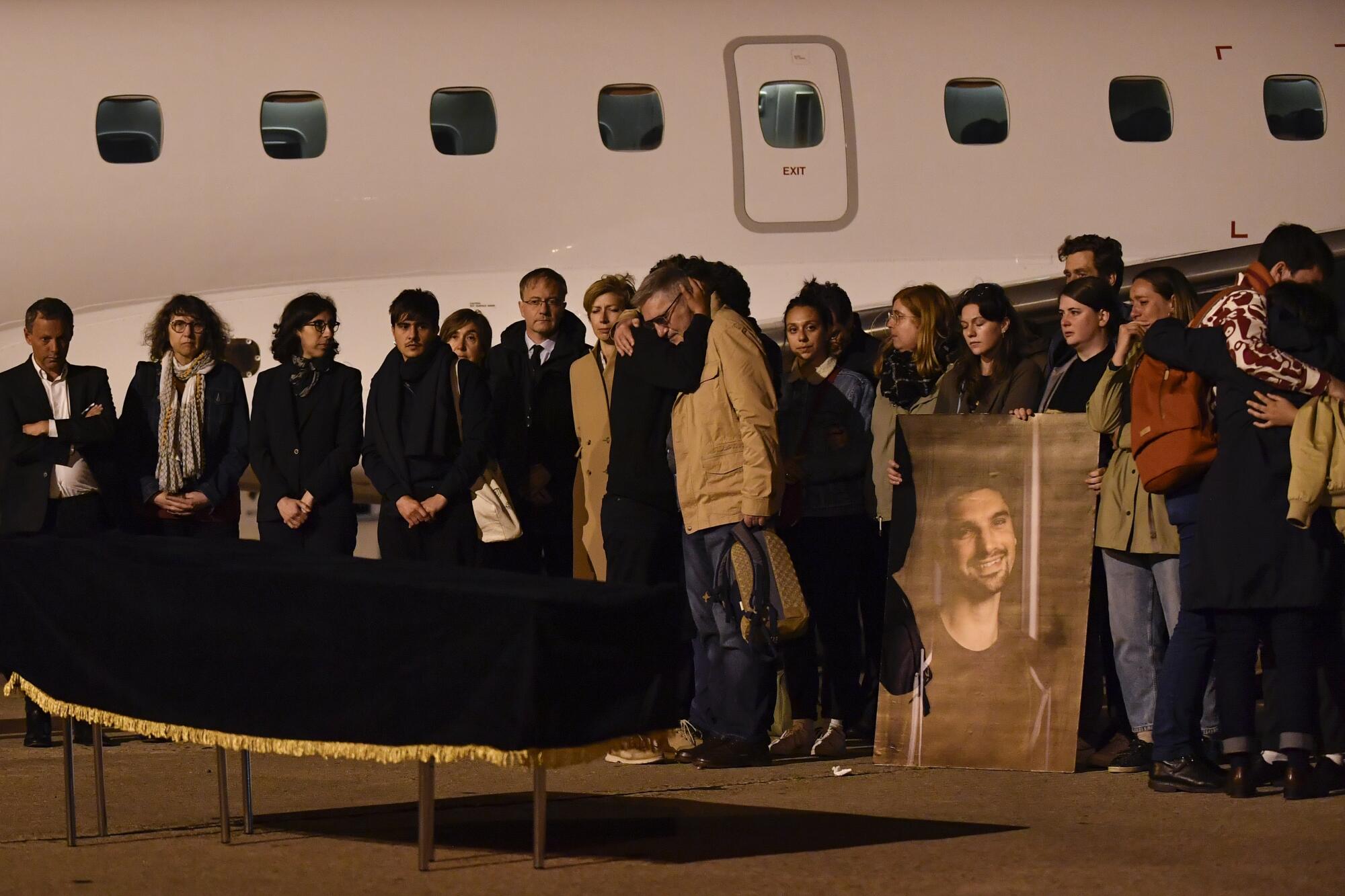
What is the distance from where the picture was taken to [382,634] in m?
4.95

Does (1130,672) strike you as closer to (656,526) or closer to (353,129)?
(656,526)

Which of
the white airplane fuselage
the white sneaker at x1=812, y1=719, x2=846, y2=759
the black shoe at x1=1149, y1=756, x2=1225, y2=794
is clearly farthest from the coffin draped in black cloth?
the white airplane fuselage

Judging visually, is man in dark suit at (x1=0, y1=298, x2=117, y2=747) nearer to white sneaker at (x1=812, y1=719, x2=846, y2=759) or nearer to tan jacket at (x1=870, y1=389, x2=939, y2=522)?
white sneaker at (x1=812, y1=719, x2=846, y2=759)

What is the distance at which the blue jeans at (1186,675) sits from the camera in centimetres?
639

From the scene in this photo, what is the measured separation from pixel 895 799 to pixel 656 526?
1567 mm

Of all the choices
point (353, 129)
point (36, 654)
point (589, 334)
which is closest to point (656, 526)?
point (36, 654)

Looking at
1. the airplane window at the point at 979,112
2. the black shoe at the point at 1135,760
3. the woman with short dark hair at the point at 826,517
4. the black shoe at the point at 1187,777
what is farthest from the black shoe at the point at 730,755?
the airplane window at the point at 979,112

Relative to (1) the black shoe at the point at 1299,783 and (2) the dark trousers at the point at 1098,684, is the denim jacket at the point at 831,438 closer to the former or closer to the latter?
(2) the dark trousers at the point at 1098,684

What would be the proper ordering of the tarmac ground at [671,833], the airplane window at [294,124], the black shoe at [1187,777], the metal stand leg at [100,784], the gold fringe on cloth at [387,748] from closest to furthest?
1. the gold fringe on cloth at [387,748]
2. the tarmac ground at [671,833]
3. the metal stand leg at [100,784]
4. the black shoe at [1187,777]
5. the airplane window at [294,124]

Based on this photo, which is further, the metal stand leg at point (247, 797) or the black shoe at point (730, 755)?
the black shoe at point (730, 755)

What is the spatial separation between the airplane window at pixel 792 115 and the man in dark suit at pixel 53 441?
522 centimetres

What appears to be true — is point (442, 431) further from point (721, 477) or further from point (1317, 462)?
point (1317, 462)

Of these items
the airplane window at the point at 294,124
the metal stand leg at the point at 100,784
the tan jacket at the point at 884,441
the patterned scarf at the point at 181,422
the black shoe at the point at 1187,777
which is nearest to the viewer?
the metal stand leg at the point at 100,784

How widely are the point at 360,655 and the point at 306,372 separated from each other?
3.49 m
